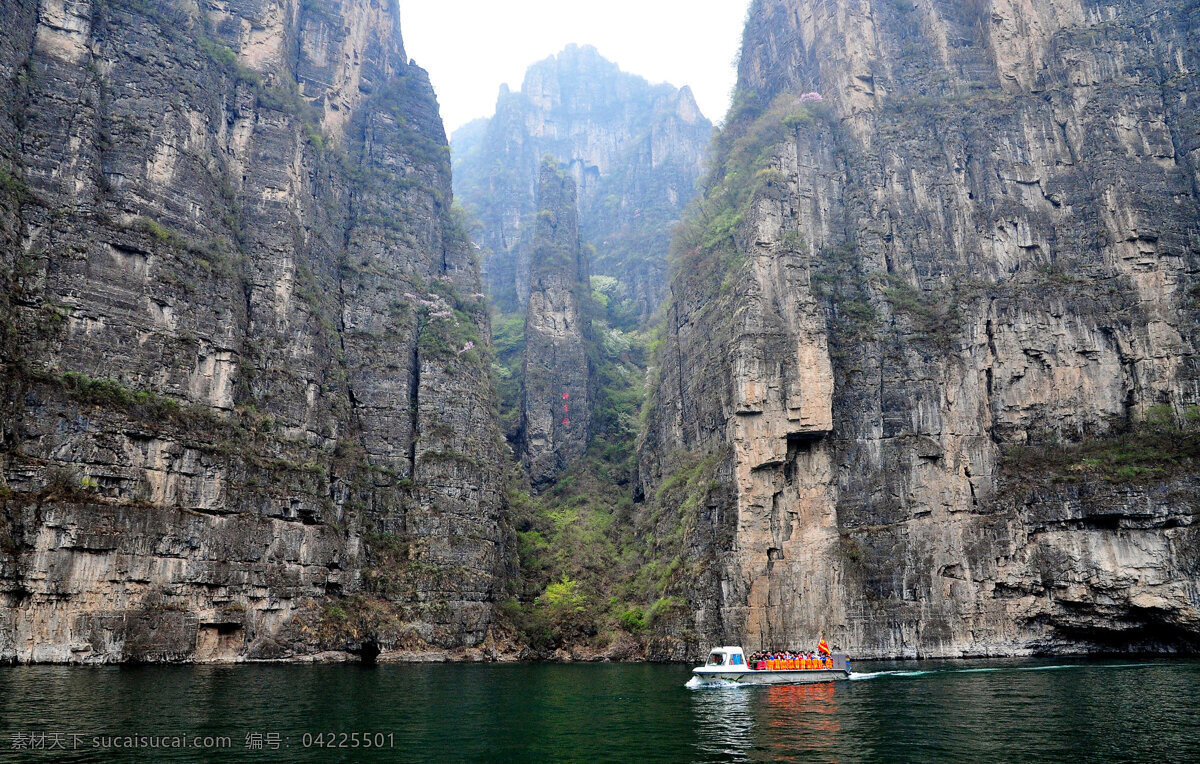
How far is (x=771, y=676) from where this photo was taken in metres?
36.4

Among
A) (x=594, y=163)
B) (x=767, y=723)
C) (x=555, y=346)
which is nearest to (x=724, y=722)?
(x=767, y=723)

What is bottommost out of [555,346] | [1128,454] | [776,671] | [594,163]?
[776,671]

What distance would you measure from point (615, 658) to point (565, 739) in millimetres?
36917

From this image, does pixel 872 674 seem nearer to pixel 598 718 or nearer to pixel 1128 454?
pixel 598 718

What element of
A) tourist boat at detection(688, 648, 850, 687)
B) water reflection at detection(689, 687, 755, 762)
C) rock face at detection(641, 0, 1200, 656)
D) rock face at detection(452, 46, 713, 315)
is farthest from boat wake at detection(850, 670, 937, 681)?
rock face at detection(452, 46, 713, 315)

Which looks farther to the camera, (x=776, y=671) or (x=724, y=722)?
(x=776, y=671)

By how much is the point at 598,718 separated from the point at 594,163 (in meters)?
130

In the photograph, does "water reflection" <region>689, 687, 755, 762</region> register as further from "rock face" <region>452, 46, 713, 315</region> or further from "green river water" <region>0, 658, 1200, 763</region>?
"rock face" <region>452, 46, 713, 315</region>

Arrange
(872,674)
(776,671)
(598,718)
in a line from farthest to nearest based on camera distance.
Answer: (872,674), (776,671), (598,718)

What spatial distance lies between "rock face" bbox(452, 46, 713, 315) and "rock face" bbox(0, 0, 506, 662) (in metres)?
38.9

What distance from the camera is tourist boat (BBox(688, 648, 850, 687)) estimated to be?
35969mm

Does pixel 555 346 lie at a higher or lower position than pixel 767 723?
higher

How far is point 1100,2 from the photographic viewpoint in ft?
212

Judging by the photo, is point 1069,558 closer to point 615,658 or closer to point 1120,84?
point 615,658
